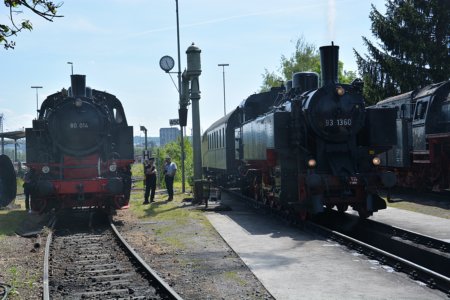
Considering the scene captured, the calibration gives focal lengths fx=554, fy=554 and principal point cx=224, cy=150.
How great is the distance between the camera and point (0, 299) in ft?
23.1

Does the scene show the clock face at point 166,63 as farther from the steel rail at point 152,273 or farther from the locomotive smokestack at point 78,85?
the steel rail at point 152,273

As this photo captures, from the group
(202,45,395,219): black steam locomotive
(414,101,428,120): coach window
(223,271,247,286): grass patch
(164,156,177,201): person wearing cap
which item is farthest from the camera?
(164,156,177,201): person wearing cap

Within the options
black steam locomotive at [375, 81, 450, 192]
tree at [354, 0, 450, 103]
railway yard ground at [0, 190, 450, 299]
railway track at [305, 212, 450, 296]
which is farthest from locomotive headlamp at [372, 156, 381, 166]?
tree at [354, 0, 450, 103]

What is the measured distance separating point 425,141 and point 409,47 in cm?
1374

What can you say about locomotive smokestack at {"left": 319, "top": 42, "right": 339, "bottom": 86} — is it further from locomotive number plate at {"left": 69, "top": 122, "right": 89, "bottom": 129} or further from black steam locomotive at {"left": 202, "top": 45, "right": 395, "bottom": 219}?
locomotive number plate at {"left": 69, "top": 122, "right": 89, "bottom": 129}

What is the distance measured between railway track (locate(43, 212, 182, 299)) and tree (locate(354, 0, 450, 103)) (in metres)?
22.9

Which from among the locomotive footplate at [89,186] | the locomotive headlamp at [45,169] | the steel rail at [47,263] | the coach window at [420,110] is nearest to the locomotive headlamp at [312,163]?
the locomotive footplate at [89,186]

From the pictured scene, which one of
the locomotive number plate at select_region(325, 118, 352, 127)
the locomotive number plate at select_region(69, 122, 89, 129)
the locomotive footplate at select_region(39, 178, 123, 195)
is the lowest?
the locomotive footplate at select_region(39, 178, 123, 195)

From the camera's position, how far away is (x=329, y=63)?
40.8 ft

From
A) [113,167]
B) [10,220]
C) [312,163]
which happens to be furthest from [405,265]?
[10,220]

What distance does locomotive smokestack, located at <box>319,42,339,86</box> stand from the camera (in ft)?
40.2

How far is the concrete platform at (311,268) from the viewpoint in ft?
22.7

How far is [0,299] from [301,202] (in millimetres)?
6713

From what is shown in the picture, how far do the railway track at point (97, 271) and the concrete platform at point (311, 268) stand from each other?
161 cm
